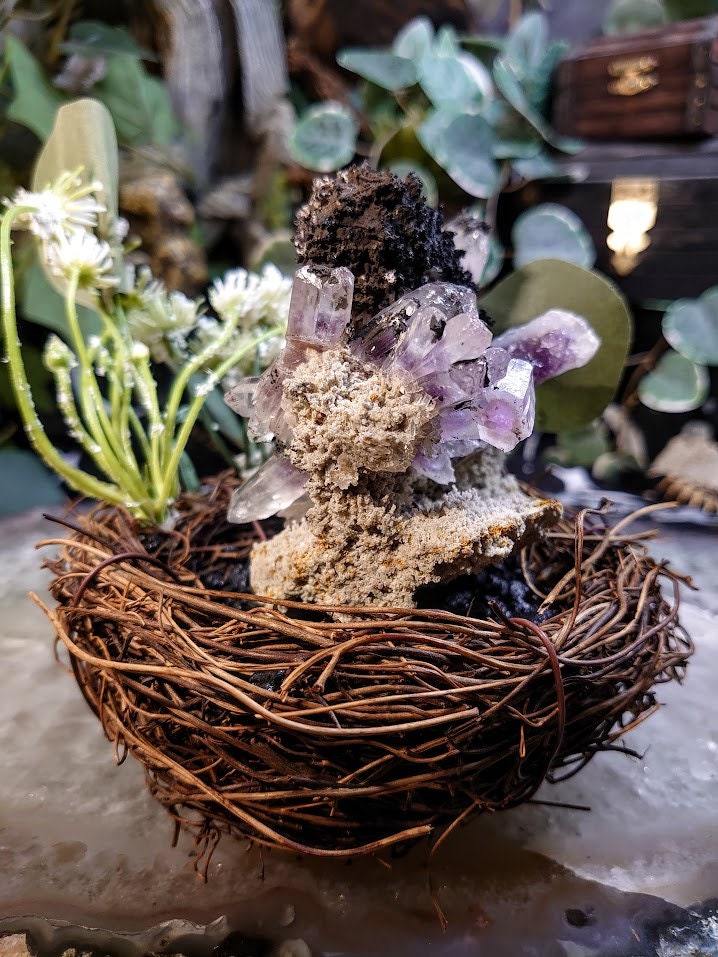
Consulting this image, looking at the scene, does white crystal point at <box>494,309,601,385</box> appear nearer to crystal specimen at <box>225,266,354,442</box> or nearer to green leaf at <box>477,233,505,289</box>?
crystal specimen at <box>225,266,354,442</box>

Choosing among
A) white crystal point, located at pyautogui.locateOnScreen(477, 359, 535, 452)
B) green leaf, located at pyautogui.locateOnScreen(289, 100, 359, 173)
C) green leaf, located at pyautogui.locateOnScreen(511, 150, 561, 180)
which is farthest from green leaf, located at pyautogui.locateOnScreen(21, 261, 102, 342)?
green leaf, located at pyautogui.locateOnScreen(511, 150, 561, 180)

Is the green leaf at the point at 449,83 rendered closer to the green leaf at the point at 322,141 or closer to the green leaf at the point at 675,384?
the green leaf at the point at 322,141

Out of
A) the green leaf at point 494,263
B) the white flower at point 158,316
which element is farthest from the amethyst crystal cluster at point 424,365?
the green leaf at point 494,263

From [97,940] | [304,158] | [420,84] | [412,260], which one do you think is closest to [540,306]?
[412,260]

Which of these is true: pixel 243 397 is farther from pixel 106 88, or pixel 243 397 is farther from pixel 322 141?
pixel 106 88

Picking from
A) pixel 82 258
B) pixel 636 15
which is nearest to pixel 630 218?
pixel 636 15

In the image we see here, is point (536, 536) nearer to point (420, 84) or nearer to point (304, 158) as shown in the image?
point (304, 158)
